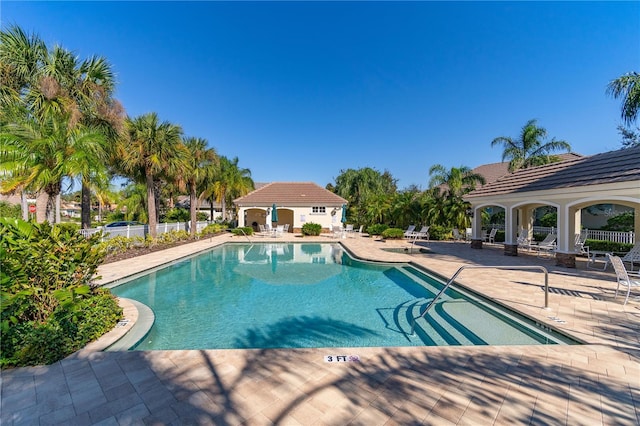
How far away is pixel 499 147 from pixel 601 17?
13413mm

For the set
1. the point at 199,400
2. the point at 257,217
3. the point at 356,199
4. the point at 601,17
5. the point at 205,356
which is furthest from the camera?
the point at 356,199

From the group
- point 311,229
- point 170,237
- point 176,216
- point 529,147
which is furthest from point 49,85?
point 529,147

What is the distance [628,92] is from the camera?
37.3 ft

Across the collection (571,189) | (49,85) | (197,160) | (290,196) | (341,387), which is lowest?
(341,387)

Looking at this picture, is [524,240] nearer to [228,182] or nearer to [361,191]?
[361,191]

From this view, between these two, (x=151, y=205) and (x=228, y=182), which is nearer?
(x=151, y=205)

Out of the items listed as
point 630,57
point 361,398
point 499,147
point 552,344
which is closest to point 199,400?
point 361,398

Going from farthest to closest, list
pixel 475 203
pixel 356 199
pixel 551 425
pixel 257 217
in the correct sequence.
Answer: pixel 356 199
pixel 257 217
pixel 475 203
pixel 551 425

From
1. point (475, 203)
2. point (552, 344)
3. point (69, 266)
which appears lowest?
point (552, 344)

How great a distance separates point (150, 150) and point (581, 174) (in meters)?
21.0

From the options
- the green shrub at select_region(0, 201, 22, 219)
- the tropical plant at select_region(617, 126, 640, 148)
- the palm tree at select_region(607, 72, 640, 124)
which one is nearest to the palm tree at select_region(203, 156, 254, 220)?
the green shrub at select_region(0, 201, 22, 219)

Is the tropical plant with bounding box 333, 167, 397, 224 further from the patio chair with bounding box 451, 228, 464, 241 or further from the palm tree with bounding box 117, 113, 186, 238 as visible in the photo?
the palm tree with bounding box 117, 113, 186, 238

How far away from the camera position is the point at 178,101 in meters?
20.0

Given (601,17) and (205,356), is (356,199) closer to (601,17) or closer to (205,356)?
(601,17)
